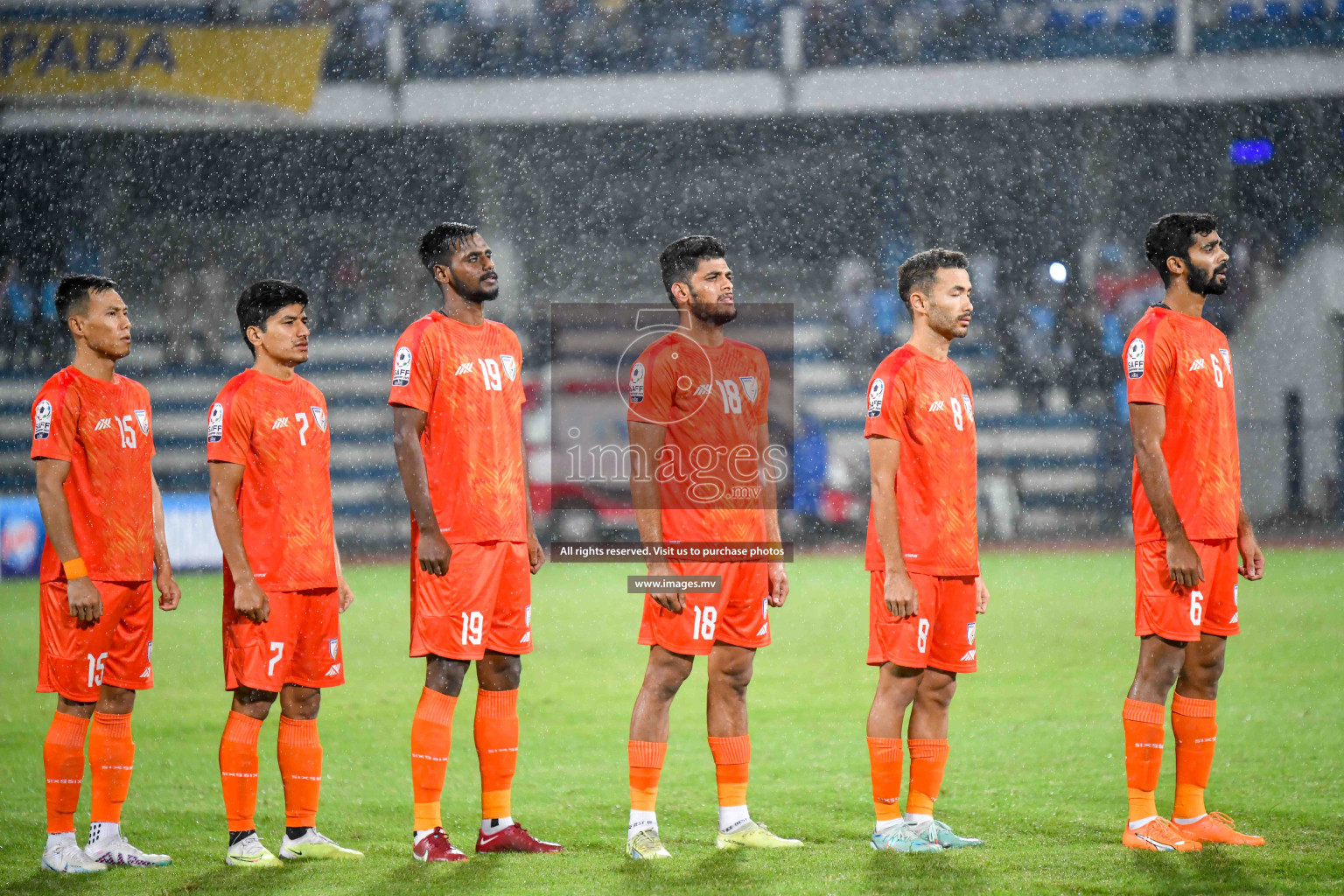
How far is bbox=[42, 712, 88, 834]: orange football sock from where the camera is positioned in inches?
158

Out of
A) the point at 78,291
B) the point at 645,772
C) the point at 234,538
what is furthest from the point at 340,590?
the point at 78,291

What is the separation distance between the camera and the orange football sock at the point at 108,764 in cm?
407

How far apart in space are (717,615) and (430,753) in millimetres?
887

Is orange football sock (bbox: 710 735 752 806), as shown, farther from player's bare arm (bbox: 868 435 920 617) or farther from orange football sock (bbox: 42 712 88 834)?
orange football sock (bbox: 42 712 88 834)

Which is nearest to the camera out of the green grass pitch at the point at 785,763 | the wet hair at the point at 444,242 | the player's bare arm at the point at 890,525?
the green grass pitch at the point at 785,763

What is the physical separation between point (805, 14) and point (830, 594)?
310 inches

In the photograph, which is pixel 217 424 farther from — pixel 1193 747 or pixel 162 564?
pixel 1193 747

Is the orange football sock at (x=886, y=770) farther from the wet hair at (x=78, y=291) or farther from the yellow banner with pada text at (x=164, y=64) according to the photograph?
the yellow banner with pada text at (x=164, y=64)

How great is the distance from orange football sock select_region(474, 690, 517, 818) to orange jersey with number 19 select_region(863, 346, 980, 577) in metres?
1.13

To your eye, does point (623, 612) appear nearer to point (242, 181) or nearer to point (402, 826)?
point (402, 826)

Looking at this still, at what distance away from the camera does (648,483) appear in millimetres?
3961

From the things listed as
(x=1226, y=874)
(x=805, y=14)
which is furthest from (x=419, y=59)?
(x=1226, y=874)

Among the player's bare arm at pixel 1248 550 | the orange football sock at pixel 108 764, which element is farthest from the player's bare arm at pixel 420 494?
the player's bare arm at pixel 1248 550

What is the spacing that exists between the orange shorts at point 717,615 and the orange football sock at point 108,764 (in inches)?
62.7
